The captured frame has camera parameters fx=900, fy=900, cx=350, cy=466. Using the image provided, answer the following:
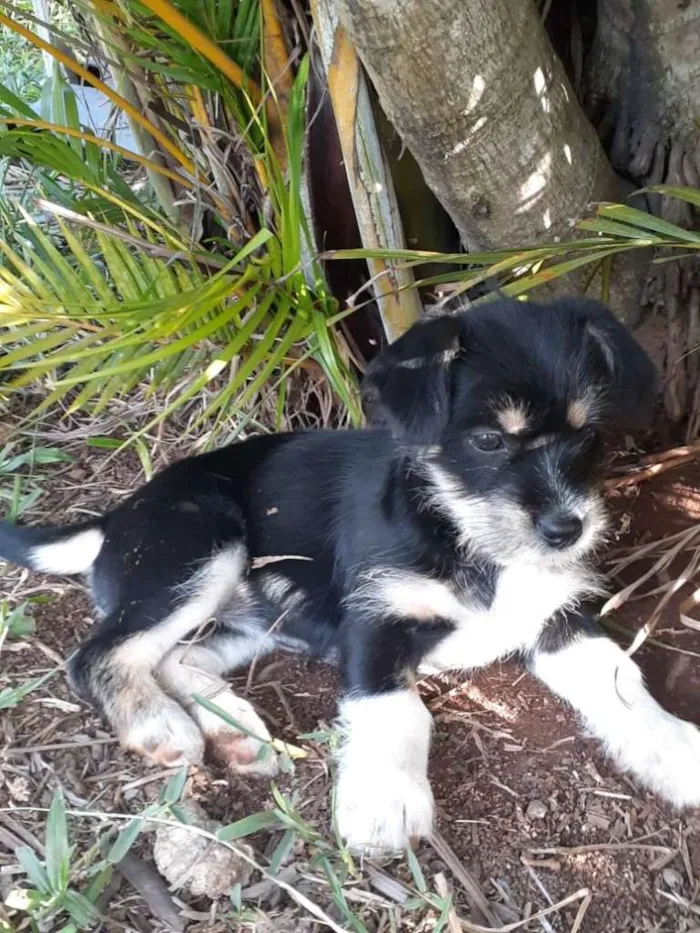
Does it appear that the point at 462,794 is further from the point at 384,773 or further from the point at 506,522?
the point at 506,522

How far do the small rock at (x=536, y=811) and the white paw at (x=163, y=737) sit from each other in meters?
0.88

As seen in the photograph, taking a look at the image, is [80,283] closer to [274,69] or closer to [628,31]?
[274,69]

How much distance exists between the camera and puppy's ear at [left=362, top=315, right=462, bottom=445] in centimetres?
216

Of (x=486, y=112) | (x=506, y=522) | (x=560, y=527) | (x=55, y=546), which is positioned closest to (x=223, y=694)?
(x=55, y=546)

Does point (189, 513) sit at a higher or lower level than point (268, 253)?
lower

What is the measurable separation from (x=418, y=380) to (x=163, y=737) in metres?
1.19

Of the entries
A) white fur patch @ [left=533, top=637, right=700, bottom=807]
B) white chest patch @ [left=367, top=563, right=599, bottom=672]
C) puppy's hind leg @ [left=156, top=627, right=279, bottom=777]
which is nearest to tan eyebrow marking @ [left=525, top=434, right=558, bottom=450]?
white chest patch @ [left=367, top=563, right=599, bottom=672]

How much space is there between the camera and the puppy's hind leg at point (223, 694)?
2445 mm

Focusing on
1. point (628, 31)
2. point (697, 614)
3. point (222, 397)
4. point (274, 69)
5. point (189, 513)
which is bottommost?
point (697, 614)

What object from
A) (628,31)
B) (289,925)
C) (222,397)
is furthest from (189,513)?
(628,31)

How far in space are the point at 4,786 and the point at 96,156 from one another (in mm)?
2336

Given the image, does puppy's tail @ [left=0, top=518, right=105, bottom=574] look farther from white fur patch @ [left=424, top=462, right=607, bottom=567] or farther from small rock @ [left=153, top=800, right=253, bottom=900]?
white fur patch @ [left=424, top=462, right=607, bottom=567]

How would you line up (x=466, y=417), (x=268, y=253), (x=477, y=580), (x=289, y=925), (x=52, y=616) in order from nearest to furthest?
1. (x=289, y=925)
2. (x=466, y=417)
3. (x=477, y=580)
4. (x=52, y=616)
5. (x=268, y=253)

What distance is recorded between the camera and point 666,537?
9.95 feet
